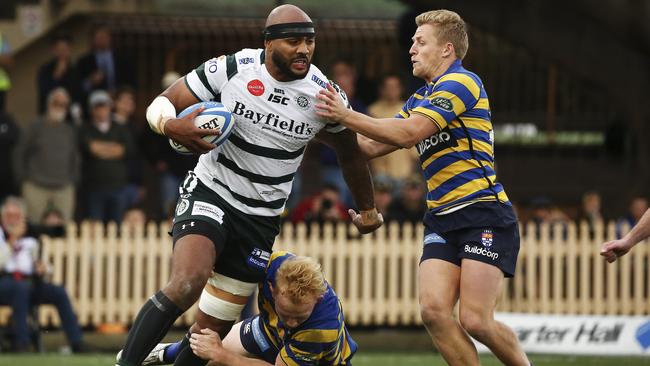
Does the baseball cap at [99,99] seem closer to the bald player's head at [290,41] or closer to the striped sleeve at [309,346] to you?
the bald player's head at [290,41]

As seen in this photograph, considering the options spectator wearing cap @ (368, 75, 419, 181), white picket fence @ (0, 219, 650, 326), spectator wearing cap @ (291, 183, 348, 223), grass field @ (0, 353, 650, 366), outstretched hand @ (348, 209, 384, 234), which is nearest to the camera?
outstretched hand @ (348, 209, 384, 234)

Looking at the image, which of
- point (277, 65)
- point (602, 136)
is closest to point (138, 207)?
point (602, 136)

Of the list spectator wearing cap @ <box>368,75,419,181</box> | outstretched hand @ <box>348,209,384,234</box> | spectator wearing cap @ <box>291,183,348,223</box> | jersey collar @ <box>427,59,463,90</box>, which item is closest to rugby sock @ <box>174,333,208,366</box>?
outstretched hand @ <box>348,209,384,234</box>

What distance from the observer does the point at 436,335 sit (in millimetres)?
8172

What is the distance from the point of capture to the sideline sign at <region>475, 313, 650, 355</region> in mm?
13477

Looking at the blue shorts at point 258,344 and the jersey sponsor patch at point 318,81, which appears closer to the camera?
the jersey sponsor patch at point 318,81

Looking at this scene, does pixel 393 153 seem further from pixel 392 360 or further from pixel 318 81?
pixel 318 81

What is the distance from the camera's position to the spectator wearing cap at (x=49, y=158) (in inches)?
594

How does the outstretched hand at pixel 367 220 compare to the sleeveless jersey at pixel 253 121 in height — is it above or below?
below

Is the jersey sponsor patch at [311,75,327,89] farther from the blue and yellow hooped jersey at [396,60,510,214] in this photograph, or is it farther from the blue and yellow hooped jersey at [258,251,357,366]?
the blue and yellow hooped jersey at [258,251,357,366]

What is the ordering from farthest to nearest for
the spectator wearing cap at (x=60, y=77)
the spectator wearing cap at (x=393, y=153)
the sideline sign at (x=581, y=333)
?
1. the spectator wearing cap at (x=60, y=77)
2. the spectator wearing cap at (x=393, y=153)
3. the sideline sign at (x=581, y=333)

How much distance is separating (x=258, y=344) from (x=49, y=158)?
693cm

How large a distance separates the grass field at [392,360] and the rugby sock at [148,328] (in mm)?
4067

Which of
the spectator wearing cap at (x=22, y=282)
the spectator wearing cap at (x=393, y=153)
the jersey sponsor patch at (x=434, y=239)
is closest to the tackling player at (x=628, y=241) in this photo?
the jersey sponsor patch at (x=434, y=239)
